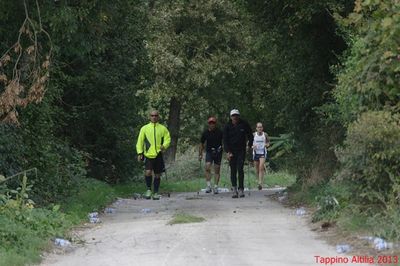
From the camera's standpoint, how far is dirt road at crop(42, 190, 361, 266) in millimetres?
8445

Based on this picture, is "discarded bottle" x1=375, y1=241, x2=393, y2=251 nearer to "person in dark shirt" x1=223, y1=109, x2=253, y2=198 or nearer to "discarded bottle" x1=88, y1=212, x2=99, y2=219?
"discarded bottle" x1=88, y1=212, x2=99, y2=219

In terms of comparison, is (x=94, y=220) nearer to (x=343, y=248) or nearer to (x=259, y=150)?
(x=343, y=248)

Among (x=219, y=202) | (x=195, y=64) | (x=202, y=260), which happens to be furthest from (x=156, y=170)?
(x=195, y=64)

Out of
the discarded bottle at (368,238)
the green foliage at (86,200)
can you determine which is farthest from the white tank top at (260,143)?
the discarded bottle at (368,238)

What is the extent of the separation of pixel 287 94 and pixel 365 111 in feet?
21.2

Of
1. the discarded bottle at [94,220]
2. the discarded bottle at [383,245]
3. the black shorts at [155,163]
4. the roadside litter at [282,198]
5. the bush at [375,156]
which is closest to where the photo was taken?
the discarded bottle at [383,245]

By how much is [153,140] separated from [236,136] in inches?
74.7

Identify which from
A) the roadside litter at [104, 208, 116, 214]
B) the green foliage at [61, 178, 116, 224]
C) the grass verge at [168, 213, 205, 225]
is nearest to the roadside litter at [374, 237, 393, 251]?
the grass verge at [168, 213, 205, 225]

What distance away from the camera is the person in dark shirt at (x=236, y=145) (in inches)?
633

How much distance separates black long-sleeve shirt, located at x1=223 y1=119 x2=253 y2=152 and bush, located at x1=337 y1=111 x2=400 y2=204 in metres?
6.56

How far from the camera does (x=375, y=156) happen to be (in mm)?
9195

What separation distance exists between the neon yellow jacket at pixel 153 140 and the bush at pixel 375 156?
7.11 metres

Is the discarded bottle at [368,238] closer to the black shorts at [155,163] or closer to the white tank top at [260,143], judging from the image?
the black shorts at [155,163]

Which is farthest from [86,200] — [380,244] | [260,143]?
[260,143]
